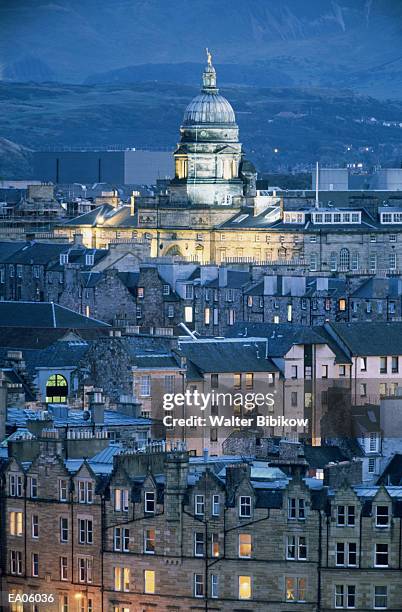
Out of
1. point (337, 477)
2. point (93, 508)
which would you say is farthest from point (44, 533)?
point (337, 477)

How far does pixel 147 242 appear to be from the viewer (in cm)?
18175

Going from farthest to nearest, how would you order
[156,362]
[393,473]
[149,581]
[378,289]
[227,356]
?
1. [378,289]
2. [227,356]
3. [156,362]
4. [393,473]
5. [149,581]

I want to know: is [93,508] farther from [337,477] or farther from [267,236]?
[267,236]

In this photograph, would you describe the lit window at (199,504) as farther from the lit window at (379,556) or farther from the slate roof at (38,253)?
the slate roof at (38,253)

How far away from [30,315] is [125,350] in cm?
2585

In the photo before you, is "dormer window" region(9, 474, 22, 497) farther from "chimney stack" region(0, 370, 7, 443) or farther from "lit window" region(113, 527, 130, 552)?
"chimney stack" region(0, 370, 7, 443)

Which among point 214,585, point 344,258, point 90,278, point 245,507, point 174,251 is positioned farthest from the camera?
point 174,251

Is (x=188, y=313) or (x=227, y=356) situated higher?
(x=188, y=313)

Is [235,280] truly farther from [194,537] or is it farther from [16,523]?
[194,537]

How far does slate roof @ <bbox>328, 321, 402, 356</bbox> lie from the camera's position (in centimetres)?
10619

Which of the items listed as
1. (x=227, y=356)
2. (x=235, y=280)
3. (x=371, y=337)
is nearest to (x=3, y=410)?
(x=227, y=356)

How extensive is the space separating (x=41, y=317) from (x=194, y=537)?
52045 mm

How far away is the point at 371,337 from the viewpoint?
108 metres

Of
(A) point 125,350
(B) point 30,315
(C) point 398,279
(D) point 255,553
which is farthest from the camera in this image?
(C) point 398,279
